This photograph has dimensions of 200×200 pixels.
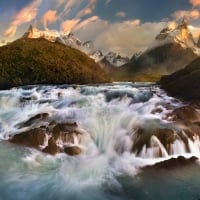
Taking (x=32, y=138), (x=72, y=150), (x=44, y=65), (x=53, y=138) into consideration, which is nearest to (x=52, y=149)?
(x=53, y=138)

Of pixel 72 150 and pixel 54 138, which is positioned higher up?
pixel 54 138

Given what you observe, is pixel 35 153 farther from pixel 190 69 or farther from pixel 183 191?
pixel 190 69

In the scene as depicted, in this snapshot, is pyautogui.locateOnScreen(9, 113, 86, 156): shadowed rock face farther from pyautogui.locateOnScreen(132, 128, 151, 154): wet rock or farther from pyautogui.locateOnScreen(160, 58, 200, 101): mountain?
pyautogui.locateOnScreen(160, 58, 200, 101): mountain

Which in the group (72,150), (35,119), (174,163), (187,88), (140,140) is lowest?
(174,163)

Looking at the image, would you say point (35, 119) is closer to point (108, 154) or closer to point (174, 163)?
point (108, 154)

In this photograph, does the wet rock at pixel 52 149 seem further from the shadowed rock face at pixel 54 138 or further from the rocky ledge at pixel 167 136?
the rocky ledge at pixel 167 136

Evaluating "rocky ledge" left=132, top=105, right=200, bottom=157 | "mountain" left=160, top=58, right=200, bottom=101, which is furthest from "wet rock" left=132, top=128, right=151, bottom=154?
"mountain" left=160, top=58, right=200, bottom=101
